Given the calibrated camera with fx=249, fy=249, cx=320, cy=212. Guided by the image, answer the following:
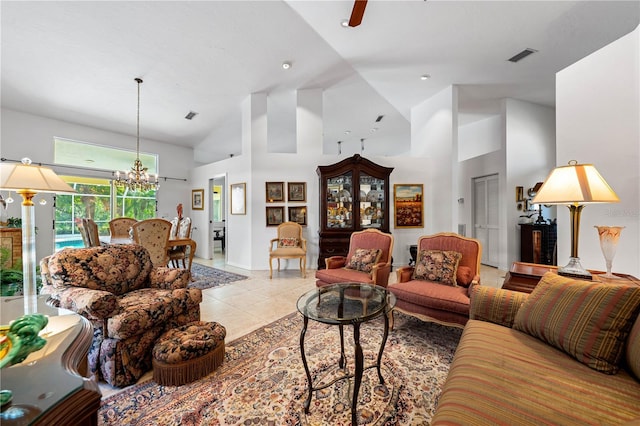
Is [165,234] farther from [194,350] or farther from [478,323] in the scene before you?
[478,323]

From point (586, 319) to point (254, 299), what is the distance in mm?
3184

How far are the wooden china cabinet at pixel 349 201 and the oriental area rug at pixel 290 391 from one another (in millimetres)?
2611

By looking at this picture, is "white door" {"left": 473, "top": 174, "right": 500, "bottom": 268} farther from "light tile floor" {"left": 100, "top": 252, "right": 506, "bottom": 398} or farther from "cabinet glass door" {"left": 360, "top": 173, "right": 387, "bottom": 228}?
"cabinet glass door" {"left": 360, "top": 173, "right": 387, "bottom": 228}

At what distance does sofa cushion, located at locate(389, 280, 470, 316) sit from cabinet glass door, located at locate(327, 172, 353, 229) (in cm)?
247

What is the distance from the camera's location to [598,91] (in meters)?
2.17

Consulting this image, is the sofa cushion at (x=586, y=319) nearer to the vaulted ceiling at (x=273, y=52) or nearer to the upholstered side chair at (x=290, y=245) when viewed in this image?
the vaulted ceiling at (x=273, y=52)

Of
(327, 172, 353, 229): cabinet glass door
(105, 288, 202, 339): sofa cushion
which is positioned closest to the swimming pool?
(105, 288, 202, 339): sofa cushion

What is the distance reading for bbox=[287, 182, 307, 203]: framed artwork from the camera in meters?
5.26

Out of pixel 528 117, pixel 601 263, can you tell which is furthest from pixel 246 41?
pixel 528 117

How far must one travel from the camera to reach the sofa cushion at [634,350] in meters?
1.04

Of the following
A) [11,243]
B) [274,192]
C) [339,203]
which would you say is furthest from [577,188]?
[11,243]

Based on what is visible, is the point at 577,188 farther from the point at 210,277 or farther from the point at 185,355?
the point at 210,277

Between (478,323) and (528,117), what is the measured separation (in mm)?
5573

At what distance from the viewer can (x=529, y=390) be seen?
100cm
